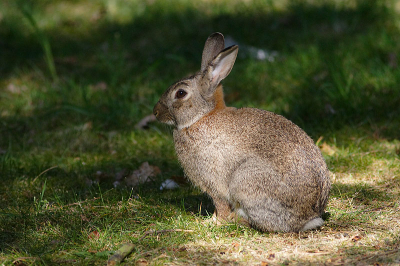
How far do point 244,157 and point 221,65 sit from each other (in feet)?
3.06

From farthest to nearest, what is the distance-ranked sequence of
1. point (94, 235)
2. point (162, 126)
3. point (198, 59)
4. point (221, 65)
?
point (198, 59) < point (162, 126) < point (221, 65) < point (94, 235)

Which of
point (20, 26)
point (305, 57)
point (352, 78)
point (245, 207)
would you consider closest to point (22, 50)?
point (20, 26)

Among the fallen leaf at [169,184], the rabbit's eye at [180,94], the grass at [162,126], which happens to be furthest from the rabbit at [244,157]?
the fallen leaf at [169,184]

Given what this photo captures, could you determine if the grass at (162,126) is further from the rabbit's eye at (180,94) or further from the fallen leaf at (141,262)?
the rabbit's eye at (180,94)

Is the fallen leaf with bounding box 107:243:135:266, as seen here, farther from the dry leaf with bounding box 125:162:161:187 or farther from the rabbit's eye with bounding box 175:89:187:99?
the dry leaf with bounding box 125:162:161:187

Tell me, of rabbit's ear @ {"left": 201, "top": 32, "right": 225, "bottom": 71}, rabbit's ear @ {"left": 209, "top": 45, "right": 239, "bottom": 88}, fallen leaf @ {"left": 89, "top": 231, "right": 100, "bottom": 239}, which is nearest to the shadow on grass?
rabbit's ear @ {"left": 201, "top": 32, "right": 225, "bottom": 71}

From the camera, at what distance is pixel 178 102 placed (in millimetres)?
4867

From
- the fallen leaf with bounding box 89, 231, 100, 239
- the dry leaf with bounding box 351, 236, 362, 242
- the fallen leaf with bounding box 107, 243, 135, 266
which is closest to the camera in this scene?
the fallen leaf with bounding box 107, 243, 135, 266

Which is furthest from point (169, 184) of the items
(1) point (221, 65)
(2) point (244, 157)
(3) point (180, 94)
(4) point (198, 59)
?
(4) point (198, 59)

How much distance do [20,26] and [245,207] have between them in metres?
7.29

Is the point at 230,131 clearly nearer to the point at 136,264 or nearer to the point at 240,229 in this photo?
the point at 240,229

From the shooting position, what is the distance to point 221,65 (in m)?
4.81

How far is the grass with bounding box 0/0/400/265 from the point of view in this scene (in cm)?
410

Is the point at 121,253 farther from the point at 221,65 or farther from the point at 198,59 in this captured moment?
the point at 198,59
